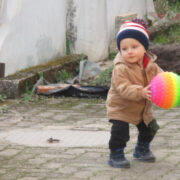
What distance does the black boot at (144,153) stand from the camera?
5727 mm

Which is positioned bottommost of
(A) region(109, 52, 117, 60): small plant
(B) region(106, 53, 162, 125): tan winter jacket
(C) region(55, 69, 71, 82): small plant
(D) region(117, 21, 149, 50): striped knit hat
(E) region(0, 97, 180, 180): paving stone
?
(E) region(0, 97, 180, 180): paving stone

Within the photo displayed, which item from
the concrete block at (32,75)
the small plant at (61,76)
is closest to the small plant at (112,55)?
the concrete block at (32,75)

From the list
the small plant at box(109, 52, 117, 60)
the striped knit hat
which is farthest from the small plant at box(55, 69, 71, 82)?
the striped knit hat

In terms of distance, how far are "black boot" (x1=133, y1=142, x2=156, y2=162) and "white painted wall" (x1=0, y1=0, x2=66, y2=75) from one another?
161 inches

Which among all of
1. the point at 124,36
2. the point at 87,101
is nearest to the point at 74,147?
the point at 124,36

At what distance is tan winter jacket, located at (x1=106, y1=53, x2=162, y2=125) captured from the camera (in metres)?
5.36

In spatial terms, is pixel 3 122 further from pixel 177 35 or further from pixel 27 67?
pixel 177 35

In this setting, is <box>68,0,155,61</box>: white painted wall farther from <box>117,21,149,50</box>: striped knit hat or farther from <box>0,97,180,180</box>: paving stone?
<box>117,21,149,50</box>: striped knit hat

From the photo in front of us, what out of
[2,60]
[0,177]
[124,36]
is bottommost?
[0,177]

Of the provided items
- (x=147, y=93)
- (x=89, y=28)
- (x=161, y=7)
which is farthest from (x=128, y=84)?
(x=161, y=7)

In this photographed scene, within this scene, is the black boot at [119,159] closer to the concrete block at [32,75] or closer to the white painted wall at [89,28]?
the concrete block at [32,75]

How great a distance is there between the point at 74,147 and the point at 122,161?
949 mm

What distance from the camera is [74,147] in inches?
251

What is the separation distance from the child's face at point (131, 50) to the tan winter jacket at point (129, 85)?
6 centimetres
